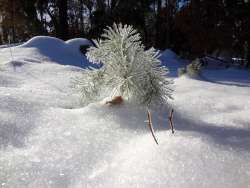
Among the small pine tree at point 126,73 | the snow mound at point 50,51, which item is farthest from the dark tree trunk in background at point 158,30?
the small pine tree at point 126,73

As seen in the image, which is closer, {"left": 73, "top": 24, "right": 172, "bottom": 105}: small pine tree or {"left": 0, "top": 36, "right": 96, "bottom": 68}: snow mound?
{"left": 73, "top": 24, "right": 172, "bottom": 105}: small pine tree

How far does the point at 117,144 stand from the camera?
1378mm

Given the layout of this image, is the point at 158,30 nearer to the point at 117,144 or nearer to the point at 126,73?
the point at 126,73

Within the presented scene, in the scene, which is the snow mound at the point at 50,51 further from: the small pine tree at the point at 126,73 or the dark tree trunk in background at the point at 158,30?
the dark tree trunk in background at the point at 158,30

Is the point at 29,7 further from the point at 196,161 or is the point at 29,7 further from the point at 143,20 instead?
the point at 196,161

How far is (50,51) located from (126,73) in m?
3.15

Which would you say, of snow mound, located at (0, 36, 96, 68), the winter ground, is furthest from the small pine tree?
snow mound, located at (0, 36, 96, 68)

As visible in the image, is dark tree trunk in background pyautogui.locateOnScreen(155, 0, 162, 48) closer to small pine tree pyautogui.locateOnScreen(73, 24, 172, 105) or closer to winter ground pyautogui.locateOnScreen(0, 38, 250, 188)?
winter ground pyautogui.locateOnScreen(0, 38, 250, 188)

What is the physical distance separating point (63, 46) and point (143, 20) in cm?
665

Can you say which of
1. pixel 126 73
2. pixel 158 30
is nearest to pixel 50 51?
pixel 126 73

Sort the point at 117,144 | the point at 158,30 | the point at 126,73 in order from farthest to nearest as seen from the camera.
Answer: the point at 158,30 → the point at 126,73 → the point at 117,144

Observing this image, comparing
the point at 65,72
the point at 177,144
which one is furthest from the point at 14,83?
the point at 177,144

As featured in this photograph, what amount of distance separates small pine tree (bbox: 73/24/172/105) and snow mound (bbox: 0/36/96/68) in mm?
2229

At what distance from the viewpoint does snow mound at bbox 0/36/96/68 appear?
14.2ft
